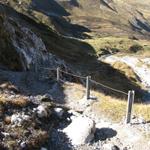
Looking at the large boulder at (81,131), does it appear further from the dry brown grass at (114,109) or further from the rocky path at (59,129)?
the dry brown grass at (114,109)

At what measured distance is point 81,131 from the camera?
19.5 meters

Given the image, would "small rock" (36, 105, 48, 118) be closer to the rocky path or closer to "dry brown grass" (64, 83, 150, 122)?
the rocky path

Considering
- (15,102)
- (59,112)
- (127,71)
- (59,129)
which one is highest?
(15,102)

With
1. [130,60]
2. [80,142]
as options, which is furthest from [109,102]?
[130,60]

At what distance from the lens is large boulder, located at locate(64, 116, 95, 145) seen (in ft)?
63.0

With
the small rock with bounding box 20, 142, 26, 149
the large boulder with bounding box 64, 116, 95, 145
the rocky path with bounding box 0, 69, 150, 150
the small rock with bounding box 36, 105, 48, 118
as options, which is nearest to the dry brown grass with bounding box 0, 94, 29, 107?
the rocky path with bounding box 0, 69, 150, 150

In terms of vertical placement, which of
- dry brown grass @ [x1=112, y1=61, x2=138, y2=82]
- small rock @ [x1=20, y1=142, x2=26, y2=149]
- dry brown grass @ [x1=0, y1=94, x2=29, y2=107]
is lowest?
dry brown grass @ [x1=112, y1=61, x2=138, y2=82]

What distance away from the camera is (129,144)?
19766 millimetres

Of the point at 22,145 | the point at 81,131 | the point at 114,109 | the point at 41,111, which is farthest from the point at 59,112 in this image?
the point at 114,109

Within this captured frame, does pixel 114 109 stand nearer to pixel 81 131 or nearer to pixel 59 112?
pixel 59 112

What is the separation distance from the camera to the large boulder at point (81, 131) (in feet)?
63.0

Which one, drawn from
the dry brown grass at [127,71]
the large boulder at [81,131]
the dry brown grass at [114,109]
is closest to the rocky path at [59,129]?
the large boulder at [81,131]

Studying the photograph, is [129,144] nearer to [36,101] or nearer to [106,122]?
[106,122]

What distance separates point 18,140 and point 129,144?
19.6 feet
